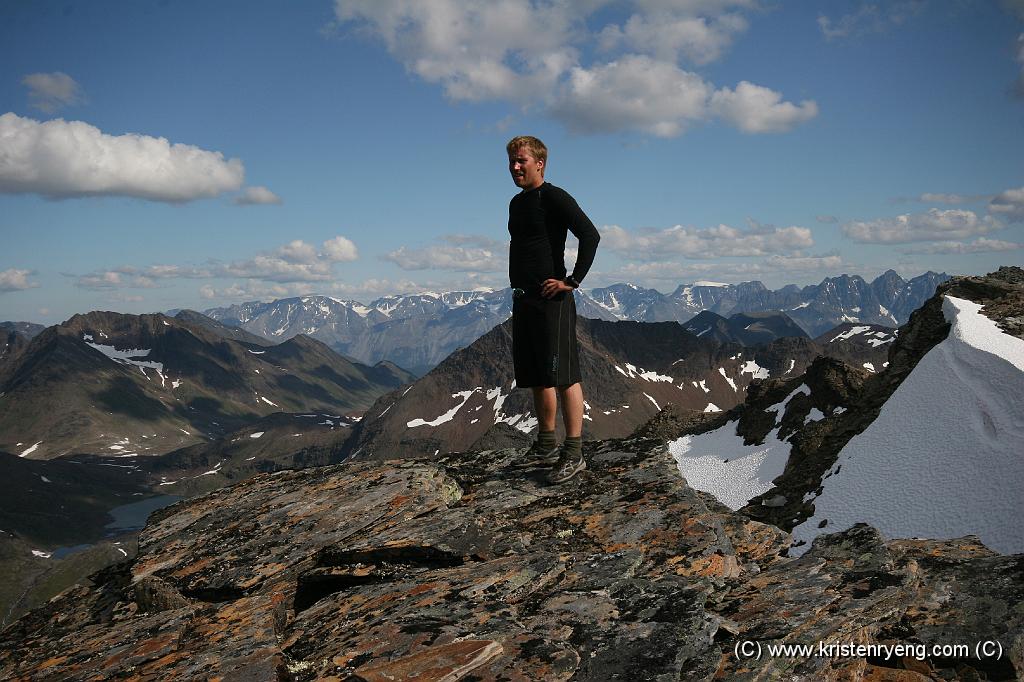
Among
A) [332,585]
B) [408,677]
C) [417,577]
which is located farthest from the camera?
[332,585]

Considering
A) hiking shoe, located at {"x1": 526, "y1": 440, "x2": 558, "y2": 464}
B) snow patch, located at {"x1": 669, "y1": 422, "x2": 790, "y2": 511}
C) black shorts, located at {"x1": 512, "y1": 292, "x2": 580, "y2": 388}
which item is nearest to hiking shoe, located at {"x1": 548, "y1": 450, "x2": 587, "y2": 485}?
hiking shoe, located at {"x1": 526, "y1": 440, "x2": 558, "y2": 464}

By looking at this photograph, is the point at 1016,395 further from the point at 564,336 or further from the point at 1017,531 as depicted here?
the point at 564,336

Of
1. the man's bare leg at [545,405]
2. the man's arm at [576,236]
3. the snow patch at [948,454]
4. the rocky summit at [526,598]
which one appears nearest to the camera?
the rocky summit at [526,598]

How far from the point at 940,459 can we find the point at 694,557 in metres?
40.4

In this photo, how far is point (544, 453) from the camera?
10156 mm

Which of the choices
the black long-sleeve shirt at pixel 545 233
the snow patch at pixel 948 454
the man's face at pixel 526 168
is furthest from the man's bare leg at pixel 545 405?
the snow patch at pixel 948 454

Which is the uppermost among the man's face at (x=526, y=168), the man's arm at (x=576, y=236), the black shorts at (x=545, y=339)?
the man's face at (x=526, y=168)

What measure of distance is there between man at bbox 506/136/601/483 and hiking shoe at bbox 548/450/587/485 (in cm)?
67

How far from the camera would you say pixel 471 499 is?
29.6 feet

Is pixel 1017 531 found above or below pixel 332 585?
below

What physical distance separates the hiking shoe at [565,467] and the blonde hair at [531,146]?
4723mm

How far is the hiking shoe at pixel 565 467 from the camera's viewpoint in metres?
9.38

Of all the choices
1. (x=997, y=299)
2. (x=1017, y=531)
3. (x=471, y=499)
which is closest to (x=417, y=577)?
A: (x=471, y=499)

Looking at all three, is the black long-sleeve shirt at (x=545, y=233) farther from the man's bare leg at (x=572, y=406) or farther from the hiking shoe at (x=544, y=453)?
the hiking shoe at (x=544, y=453)
